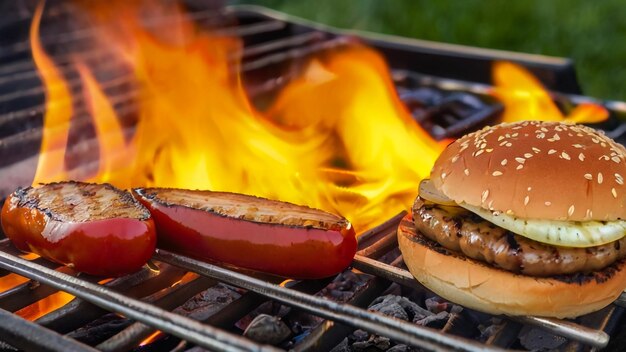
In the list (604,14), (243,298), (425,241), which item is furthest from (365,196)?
(604,14)

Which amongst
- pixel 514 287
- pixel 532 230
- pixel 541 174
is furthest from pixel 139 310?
pixel 541 174

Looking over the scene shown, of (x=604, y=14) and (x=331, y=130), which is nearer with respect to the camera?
(x=331, y=130)

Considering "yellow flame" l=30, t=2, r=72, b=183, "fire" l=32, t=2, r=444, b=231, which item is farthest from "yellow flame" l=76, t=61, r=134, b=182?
"yellow flame" l=30, t=2, r=72, b=183

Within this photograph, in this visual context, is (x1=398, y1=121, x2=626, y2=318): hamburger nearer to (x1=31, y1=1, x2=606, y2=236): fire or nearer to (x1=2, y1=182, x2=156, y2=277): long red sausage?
(x1=31, y1=1, x2=606, y2=236): fire

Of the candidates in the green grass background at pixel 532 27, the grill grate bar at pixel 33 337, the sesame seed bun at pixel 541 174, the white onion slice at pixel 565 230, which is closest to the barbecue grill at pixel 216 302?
the grill grate bar at pixel 33 337

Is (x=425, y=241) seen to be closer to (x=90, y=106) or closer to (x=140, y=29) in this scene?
(x=90, y=106)

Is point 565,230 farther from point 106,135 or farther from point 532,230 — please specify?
point 106,135
